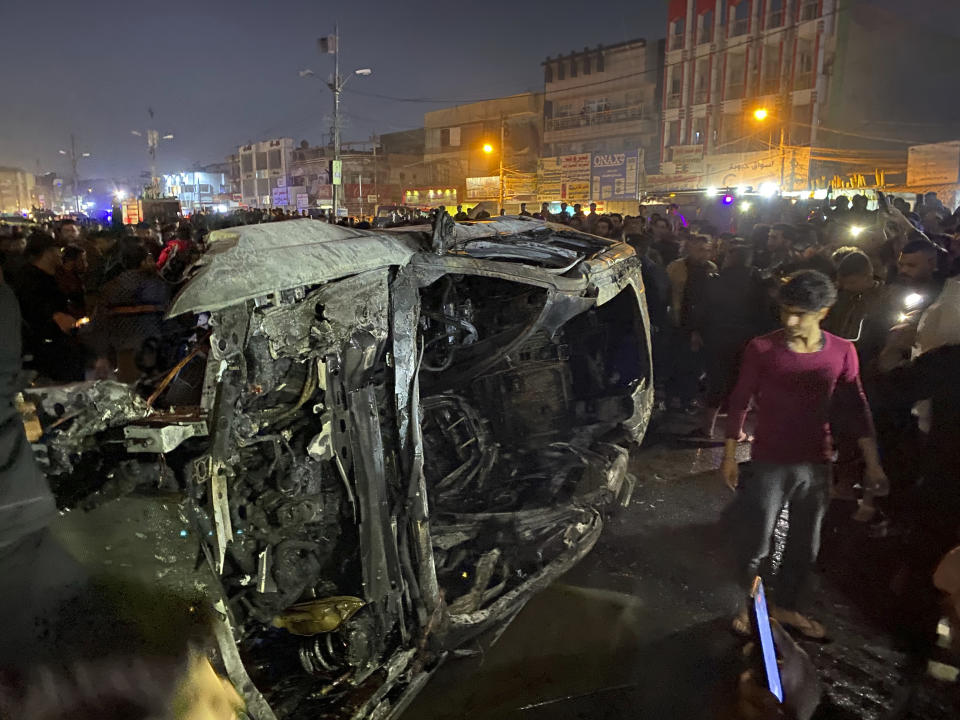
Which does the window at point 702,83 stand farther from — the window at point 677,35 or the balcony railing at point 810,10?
the balcony railing at point 810,10

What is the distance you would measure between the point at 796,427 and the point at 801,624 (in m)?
1.12

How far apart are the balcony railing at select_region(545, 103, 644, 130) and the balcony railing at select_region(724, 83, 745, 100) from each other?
5064mm

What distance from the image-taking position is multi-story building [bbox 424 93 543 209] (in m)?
39.6

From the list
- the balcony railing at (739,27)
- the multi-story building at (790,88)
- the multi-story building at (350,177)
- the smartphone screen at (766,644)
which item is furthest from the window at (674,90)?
the smartphone screen at (766,644)

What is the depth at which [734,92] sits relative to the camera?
31.7m

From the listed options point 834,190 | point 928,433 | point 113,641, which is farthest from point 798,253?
point 834,190

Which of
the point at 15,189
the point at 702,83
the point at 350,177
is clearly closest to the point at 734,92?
the point at 702,83

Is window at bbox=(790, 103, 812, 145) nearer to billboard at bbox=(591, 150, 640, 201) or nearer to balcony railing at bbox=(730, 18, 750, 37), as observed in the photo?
balcony railing at bbox=(730, 18, 750, 37)

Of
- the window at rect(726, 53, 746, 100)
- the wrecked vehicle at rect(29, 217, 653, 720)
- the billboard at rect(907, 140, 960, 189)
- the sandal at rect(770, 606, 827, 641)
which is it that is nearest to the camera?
the wrecked vehicle at rect(29, 217, 653, 720)

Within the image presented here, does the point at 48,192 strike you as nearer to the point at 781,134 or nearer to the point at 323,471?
the point at 781,134

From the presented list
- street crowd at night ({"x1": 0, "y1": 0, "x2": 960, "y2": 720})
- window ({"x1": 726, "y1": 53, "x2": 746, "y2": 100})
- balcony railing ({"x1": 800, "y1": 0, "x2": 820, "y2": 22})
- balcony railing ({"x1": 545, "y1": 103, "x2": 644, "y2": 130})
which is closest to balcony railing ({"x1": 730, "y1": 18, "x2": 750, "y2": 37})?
window ({"x1": 726, "y1": 53, "x2": 746, "y2": 100})

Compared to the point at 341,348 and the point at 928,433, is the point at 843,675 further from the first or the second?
the point at 341,348

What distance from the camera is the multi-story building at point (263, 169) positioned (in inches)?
2544

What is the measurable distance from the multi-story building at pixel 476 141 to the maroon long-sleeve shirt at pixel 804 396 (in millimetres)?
33145
